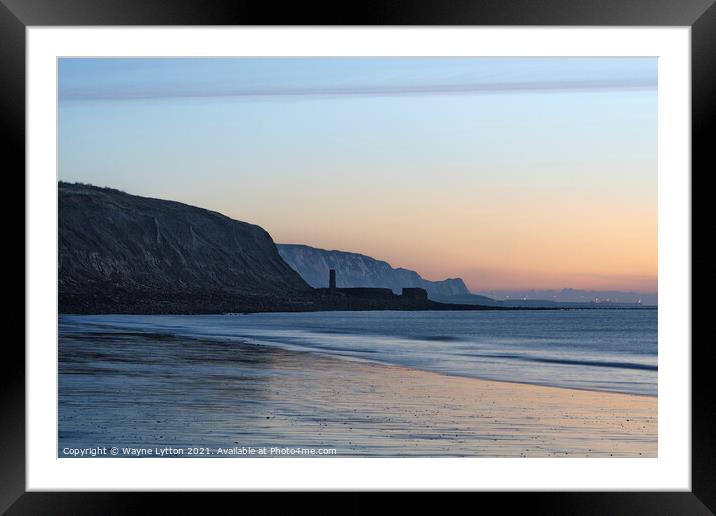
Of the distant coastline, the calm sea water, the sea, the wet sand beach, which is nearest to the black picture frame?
the sea

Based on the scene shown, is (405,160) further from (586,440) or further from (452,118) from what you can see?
(586,440)

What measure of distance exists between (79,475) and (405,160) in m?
42.1

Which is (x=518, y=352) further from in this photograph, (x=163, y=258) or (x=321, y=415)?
(x=163, y=258)

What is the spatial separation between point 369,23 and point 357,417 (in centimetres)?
368

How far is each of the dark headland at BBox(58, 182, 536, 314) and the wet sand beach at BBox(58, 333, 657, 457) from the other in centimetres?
3488

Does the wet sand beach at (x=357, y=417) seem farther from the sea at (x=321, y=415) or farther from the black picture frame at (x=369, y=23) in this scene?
the black picture frame at (x=369, y=23)

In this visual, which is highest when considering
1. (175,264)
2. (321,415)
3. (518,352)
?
(175,264)

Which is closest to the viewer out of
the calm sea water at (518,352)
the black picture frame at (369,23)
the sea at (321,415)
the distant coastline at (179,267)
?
the black picture frame at (369,23)

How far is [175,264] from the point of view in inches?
2165

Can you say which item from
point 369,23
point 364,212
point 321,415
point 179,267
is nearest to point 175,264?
point 179,267

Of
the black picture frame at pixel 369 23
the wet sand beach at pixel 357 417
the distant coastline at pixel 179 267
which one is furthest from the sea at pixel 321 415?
the distant coastline at pixel 179 267

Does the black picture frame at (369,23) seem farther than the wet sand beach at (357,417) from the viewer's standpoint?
No

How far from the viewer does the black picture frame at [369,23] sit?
2.74m

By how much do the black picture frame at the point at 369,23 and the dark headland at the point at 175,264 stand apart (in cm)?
4018
